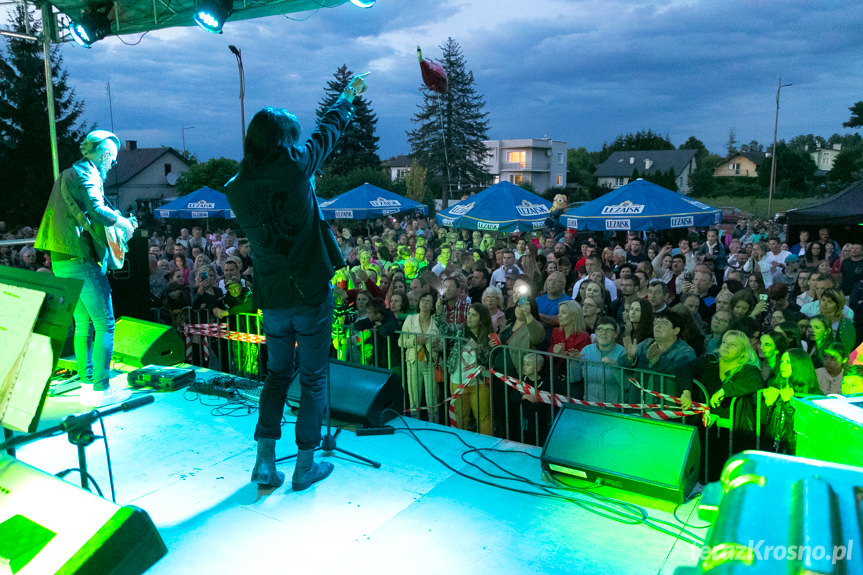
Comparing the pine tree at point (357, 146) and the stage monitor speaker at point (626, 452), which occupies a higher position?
the pine tree at point (357, 146)

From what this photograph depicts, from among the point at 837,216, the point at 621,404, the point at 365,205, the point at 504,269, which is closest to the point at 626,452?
the point at 621,404

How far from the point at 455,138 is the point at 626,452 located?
5352 centimetres

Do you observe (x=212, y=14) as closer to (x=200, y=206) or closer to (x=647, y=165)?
(x=200, y=206)

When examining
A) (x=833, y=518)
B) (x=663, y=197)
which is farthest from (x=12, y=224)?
(x=833, y=518)

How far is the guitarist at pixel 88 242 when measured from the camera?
4270 millimetres

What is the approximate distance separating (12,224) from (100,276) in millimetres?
33255

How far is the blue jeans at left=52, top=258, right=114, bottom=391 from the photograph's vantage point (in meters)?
4.40

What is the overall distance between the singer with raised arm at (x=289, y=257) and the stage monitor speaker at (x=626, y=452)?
144 centimetres

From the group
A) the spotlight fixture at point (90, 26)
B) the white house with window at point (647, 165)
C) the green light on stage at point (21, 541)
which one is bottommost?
the green light on stage at point (21, 541)

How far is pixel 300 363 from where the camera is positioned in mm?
3377

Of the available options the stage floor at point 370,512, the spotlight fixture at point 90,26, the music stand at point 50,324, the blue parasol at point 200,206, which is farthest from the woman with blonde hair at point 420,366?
the blue parasol at point 200,206

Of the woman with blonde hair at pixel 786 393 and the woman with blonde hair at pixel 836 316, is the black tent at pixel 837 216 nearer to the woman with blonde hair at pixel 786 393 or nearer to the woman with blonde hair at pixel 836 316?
the woman with blonde hair at pixel 836 316

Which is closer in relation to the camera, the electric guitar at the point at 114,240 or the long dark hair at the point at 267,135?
the long dark hair at the point at 267,135

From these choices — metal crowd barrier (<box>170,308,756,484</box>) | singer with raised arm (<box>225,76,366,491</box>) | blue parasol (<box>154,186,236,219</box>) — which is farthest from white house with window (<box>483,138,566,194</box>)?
singer with raised arm (<box>225,76,366,491</box>)
